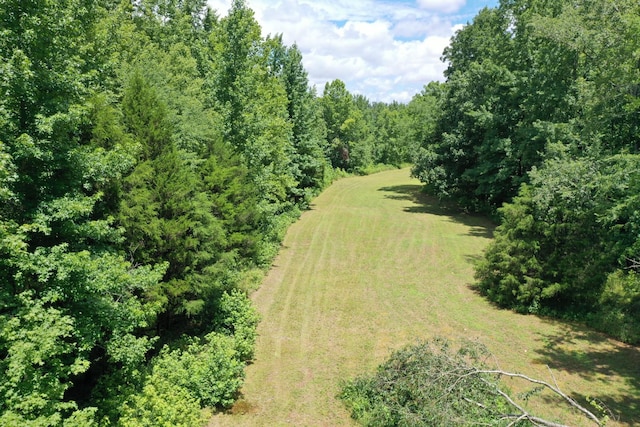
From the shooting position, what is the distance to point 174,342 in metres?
13.3

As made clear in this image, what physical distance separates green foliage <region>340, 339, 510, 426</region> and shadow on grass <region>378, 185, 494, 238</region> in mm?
20164

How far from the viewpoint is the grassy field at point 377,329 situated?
11055 millimetres

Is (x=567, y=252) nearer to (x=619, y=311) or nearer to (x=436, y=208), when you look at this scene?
(x=619, y=311)

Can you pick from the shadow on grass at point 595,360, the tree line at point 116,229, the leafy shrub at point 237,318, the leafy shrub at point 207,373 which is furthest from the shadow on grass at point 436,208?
the leafy shrub at point 207,373

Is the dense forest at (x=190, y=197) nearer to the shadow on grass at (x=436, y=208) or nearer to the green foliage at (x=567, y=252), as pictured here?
the green foliage at (x=567, y=252)

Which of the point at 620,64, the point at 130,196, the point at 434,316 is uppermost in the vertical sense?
the point at 620,64

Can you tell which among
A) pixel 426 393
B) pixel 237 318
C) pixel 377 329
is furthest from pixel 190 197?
pixel 426 393

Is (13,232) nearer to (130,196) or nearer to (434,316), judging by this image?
(130,196)

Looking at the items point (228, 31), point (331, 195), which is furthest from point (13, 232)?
point (331, 195)

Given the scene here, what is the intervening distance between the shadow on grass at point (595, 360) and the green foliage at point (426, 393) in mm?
3441

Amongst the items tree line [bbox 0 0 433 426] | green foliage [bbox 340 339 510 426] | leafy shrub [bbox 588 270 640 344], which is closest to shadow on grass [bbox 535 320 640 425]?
leafy shrub [bbox 588 270 640 344]

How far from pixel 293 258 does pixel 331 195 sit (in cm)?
2187

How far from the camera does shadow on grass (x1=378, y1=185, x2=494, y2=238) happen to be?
30.4m

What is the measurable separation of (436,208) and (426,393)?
31051mm
